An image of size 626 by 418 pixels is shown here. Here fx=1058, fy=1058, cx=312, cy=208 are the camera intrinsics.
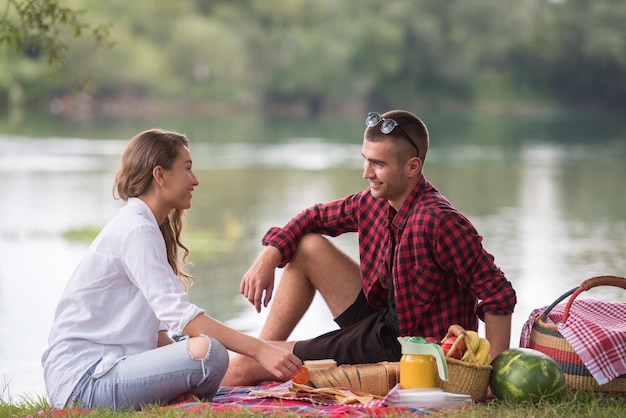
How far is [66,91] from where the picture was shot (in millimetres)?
60094

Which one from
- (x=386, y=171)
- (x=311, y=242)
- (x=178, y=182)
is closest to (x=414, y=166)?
(x=386, y=171)

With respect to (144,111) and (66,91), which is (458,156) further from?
(66,91)

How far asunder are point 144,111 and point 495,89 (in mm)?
22974

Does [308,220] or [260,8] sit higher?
[260,8]

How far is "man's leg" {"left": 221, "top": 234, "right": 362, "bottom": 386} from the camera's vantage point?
457 centimetres

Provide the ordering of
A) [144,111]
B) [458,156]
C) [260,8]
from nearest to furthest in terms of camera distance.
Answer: [458,156], [144,111], [260,8]

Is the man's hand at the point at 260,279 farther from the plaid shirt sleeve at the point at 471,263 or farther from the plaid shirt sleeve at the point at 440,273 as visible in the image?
the plaid shirt sleeve at the point at 471,263

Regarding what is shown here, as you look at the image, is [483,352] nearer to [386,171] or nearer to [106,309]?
[386,171]

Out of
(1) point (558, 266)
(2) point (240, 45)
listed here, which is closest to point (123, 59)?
(2) point (240, 45)

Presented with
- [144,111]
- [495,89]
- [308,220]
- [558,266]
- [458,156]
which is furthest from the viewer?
[495,89]

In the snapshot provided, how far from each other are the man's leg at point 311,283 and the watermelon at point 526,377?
84 centimetres

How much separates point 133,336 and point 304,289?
1002 millimetres

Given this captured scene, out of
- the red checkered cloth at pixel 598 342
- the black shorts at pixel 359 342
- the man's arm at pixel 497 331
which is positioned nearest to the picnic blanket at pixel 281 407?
the black shorts at pixel 359 342

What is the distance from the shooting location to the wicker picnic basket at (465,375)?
13.1 ft
